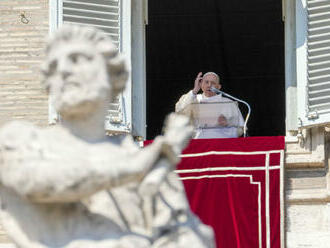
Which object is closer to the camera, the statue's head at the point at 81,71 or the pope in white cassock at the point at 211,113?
the statue's head at the point at 81,71

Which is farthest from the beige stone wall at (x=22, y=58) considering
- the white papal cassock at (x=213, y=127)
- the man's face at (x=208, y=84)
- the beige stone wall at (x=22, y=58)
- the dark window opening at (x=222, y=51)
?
the dark window opening at (x=222, y=51)

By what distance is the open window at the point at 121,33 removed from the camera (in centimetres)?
1827

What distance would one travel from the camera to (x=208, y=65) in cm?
2553

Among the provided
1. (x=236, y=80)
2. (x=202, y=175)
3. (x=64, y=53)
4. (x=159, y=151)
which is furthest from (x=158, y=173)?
(x=236, y=80)

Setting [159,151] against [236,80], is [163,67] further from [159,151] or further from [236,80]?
[159,151]

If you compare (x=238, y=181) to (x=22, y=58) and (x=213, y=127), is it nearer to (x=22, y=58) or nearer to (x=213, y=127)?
(x=213, y=127)

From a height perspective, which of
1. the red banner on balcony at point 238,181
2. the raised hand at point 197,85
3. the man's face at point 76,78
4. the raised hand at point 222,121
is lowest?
the red banner on balcony at point 238,181

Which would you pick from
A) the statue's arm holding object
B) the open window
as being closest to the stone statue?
the statue's arm holding object

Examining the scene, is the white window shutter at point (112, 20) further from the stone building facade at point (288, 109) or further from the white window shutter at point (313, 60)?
the white window shutter at point (313, 60)

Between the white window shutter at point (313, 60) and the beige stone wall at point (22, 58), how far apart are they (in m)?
2.25

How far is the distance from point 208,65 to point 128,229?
17.1 m

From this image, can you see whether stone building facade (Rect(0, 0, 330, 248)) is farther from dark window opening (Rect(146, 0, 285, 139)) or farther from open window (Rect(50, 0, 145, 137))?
dark window opening (Rect(146, 0, 285, 139))

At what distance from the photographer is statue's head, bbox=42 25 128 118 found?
8617mm

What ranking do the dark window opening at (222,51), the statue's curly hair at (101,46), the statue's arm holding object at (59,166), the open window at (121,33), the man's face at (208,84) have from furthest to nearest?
the dark window opening at (222,51), the man's face at (208,84), the open window at (121,33), the statue's curly hair at (101,46), the statue's arm holding object at (59,166)
